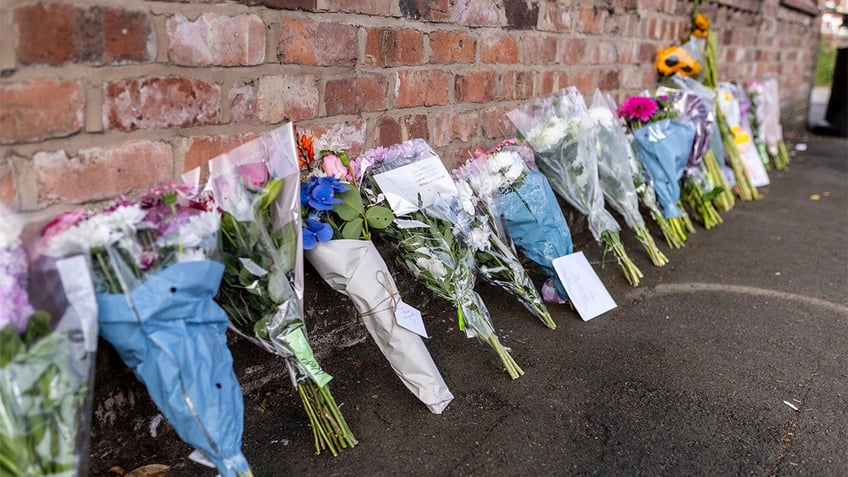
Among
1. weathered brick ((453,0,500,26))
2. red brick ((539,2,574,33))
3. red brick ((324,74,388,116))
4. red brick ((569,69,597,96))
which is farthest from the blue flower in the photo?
red brick ((569,69,597,96))

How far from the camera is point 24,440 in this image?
1.22 m

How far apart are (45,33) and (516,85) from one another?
6.59 ft

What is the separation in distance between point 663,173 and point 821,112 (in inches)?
311

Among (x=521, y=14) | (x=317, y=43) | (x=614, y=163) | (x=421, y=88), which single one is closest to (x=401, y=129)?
(x=421, y=88)

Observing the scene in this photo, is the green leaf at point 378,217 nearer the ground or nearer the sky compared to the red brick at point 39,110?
nearer the ground

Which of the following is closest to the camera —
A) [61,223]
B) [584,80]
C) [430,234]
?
[61,223]

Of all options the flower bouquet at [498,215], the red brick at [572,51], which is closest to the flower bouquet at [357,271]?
the flower bouquet at [498,215]

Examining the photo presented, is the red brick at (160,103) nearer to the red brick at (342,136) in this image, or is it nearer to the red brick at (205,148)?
the red brick at (205,148)

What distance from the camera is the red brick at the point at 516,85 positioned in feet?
9.49

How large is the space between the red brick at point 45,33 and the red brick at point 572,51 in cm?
232

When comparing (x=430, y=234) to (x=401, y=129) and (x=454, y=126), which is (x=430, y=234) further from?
(x=454, y=126)

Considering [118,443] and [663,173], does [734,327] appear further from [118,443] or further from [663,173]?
[118,443]

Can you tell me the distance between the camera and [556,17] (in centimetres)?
312

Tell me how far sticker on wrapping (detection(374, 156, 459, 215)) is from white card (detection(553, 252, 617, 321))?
0.59 m
